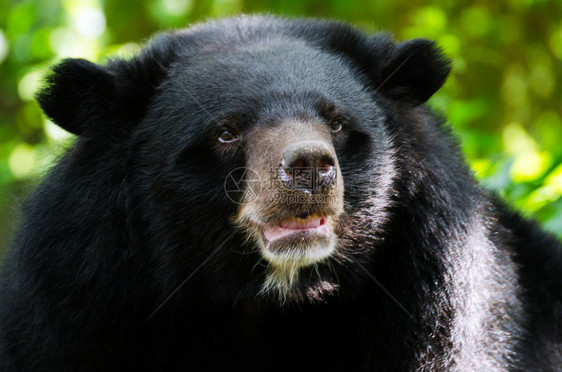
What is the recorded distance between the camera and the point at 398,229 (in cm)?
399

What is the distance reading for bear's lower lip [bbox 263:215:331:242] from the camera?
3453 millimetres

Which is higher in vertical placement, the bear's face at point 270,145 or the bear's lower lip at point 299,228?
the bear's face at point 270,145

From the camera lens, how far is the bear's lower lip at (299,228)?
11.3ft

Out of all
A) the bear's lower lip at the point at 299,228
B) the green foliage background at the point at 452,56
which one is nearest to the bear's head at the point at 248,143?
the bear's lower lip at the point at 299,228

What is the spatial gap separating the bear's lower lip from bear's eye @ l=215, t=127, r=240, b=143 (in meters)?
0.46

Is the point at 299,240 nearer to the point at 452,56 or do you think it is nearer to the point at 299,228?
the point at 299,228

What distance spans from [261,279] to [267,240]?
0.26 meters

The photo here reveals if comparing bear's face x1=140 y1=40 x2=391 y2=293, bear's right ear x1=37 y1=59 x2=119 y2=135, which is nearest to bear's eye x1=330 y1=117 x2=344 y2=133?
bear's face x1=140 y1=40 x2=391 y2=293

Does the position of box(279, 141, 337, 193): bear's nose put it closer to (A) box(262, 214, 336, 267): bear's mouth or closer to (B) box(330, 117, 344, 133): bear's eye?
(A) box(262, 214, 336, 267): bear's mouth

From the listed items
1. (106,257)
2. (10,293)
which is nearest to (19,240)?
(10,293)

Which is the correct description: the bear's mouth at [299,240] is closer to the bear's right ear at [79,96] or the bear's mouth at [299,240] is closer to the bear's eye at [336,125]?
the bear's eye at [336,125]

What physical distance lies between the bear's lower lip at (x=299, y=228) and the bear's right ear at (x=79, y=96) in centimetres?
108

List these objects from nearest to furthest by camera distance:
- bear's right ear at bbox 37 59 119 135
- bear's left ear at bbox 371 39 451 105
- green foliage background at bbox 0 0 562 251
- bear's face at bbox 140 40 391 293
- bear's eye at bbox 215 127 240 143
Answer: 1. bear's face at bbox 140 40 391 293
2. bear's eye at bbox 215 127 240 143
3. bear's right ear at bbox 37 59 119 135
4. bear's left ear at bbox 371 39 451 105
5. green foliage background at bbox 0 0 562 251

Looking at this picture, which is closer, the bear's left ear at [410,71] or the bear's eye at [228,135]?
the bear's eye at [228,135]
